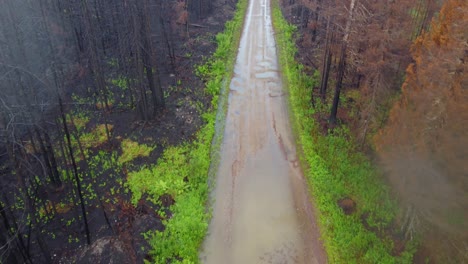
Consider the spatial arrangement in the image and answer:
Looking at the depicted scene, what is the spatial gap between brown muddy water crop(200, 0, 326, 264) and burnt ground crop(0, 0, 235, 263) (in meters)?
2.64

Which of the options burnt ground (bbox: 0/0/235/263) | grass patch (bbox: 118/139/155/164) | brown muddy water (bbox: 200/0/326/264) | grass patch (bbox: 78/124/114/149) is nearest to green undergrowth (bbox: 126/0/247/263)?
burnt ground (bbox: 0/0/235/263)

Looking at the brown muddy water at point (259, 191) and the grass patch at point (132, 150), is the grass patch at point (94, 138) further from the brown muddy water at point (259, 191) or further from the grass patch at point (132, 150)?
the brown muddy water at point (259, 191)

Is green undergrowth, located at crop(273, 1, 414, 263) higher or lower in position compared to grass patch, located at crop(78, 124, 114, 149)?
lower

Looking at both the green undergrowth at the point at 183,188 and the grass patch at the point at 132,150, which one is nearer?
the green undergrowth at the point at 183,188

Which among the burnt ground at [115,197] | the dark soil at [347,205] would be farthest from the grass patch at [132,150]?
the dark soil at [347,205]

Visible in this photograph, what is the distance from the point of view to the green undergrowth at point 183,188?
47.1ft

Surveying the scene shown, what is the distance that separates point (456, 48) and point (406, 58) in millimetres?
7525

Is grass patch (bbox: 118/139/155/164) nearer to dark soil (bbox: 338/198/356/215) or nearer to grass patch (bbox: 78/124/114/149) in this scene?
grass patch (bbox: 78/124/114/149)

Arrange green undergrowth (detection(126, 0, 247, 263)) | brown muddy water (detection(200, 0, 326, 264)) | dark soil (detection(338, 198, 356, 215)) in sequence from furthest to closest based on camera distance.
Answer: dark soil (detection(338, 198, 356, 215)), brown muddy water (detection(200, 0, 326, 264)), green undergrowth (detection(126, 0, 247, 263))

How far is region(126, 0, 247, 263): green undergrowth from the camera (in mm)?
14352

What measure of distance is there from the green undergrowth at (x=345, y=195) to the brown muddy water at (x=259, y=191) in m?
0.61

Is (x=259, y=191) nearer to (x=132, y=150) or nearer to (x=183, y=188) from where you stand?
(x=183, y=188)

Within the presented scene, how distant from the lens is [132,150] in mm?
19938

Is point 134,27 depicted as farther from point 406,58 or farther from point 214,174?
point 406,58
